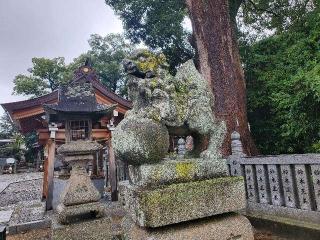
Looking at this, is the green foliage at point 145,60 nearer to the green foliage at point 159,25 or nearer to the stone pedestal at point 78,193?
the stone pedestal at point 78,193

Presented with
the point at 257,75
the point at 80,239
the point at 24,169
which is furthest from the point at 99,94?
the point at 24,169

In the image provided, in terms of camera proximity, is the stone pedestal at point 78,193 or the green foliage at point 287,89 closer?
the green foliage at point 287,89

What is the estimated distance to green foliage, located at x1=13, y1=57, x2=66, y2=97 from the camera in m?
33.0

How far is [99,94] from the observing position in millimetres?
13672

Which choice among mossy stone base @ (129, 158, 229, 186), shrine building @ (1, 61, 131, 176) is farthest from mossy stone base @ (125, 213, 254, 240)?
shrine building @ (1, 61, 131, 176)

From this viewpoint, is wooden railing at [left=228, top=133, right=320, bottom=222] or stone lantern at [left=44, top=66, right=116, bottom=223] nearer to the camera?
wooden railing at [left=228, top=133, right=320, bottom=222]

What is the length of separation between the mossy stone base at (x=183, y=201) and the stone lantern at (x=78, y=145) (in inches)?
185

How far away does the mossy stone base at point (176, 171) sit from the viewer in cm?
236

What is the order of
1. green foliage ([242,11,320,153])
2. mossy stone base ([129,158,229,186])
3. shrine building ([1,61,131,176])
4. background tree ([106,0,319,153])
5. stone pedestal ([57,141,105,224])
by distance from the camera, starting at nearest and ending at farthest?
mossy stone base ([129,158,229,186]), green foliage ([242,11,320,153]), stone pedestal ([57,141,105,224]), shrine building ([1,61,131,176]), background tree ([106,0,319,153])

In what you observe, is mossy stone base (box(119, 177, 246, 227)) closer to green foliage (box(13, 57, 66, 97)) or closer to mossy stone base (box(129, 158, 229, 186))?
mossy stone base (box(129, 158, 229, 186))

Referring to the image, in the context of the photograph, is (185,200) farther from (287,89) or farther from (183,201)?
(287,89)

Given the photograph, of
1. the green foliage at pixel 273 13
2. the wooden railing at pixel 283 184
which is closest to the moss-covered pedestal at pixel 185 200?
the wooden railing at pixel 283 184

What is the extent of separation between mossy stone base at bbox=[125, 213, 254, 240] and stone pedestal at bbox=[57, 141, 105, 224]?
183 inches

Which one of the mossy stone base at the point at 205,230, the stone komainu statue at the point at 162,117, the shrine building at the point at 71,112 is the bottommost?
the mossy stone base at the point at 205,230
